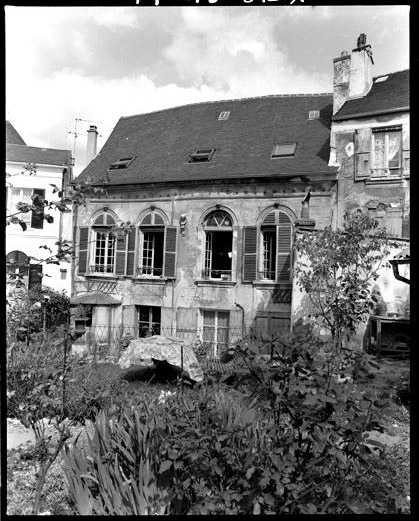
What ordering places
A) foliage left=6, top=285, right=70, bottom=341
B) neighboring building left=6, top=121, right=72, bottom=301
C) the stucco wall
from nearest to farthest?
neighboring building left=6, top=121, right=72, bottom=301
foliage left=6, top=285, right=70, bottom=341
the stucco wall

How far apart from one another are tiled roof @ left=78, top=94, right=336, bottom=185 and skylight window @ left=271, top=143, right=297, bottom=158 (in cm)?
11

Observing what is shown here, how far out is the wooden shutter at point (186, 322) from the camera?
1118 cm

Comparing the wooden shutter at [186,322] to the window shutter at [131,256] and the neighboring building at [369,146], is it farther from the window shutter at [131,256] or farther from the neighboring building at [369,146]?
the neighboring building at [369,146]

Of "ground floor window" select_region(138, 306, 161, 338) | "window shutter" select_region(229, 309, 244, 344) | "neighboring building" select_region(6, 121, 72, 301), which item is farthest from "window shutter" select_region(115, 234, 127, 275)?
"neighboring building" select_region(6, 121, 72, 301)

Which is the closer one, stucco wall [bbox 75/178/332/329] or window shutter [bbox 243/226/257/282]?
stucco wall [bbox 75/178/332/329]

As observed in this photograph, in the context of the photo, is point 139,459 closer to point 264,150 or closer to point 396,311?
point 396,311

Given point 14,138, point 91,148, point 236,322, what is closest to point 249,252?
point 236,322

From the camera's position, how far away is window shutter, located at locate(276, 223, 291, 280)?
1095cm

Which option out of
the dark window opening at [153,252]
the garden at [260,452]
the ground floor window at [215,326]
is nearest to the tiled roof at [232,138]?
the dark window opening at [153,252]

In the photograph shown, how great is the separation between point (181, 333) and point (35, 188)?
8.42 meters

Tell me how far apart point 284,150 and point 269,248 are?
2719 millimetres

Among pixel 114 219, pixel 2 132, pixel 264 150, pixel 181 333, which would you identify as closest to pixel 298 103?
pixel 264 150

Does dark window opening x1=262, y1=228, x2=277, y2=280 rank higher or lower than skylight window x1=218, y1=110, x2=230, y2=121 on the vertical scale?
lower

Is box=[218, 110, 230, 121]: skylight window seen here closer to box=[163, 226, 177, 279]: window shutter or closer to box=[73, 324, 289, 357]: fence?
box=[163, 226, 177, 279]: window shutter
